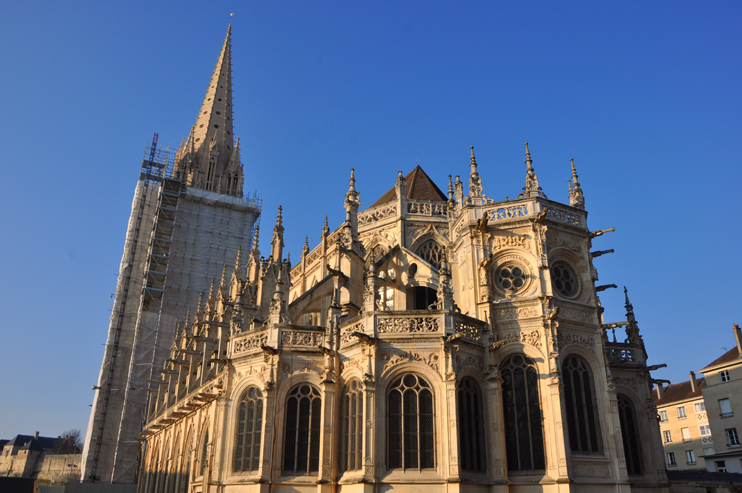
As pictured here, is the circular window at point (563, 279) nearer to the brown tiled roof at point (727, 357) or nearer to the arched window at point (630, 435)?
the arched window at point (630, 435)

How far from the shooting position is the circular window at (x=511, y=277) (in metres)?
20.5

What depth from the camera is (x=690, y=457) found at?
43531 mm

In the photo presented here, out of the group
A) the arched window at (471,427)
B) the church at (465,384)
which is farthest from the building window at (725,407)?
the arched window at (471,427)

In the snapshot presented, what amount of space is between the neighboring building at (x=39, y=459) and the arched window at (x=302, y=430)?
68.7 m

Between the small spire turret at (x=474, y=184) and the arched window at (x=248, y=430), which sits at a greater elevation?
the small spire turret at (x=474, y=184)

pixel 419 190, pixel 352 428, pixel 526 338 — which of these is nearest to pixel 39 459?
pixel 419 190

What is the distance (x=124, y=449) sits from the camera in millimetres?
44375

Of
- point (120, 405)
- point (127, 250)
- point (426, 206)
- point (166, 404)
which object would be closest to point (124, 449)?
point (120, 405)

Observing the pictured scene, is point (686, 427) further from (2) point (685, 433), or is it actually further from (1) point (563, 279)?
(1) point (563, 279)

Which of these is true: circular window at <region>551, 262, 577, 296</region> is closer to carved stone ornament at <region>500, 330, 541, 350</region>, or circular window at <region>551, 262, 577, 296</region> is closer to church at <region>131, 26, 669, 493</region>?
church at <region>131, 26, 669, 493</region>

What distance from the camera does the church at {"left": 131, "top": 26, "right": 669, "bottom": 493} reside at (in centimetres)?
1778

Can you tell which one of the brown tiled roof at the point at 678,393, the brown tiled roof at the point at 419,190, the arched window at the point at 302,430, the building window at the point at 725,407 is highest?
the brown tiled roof at the point at 419,190

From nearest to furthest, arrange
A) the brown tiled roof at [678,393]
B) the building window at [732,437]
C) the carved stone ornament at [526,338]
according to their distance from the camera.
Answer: the carved stone ornament at [526,338] < the building window at [732,437] < the brown tiled roof at [678,393]

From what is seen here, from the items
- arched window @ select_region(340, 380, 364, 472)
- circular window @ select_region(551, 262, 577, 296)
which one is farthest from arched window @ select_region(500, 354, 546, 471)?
arched window @ select_region(340, 380, 364, 472)
